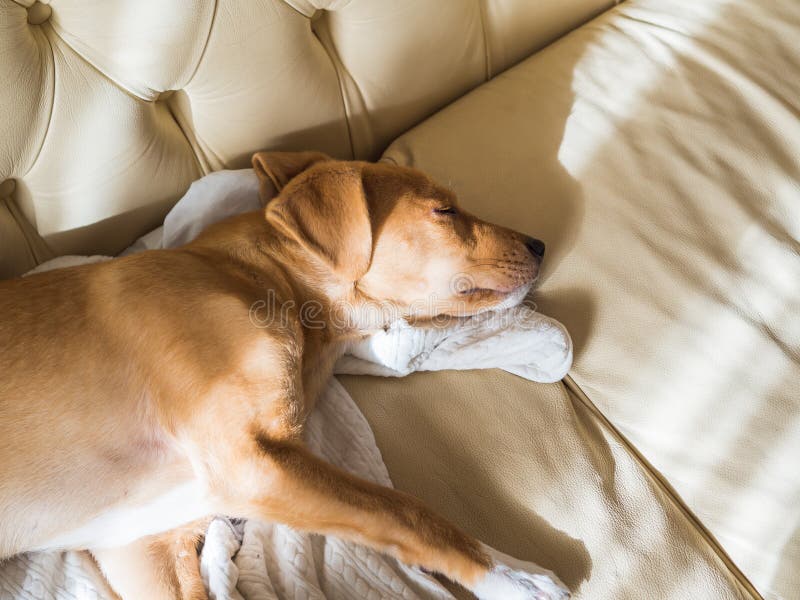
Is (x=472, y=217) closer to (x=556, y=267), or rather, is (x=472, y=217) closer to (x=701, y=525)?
(x=556, y=267)

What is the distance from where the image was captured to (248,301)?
4.41ft

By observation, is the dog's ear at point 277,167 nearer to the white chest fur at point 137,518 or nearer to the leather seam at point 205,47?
the leather seam at point 205,47

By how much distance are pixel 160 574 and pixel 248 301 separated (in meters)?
0.69

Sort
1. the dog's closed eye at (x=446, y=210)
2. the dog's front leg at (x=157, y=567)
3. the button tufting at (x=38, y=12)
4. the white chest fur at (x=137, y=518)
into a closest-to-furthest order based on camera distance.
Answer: the button tufting at (x=38, y=12) < the white chest fur at (x=137, y=518) < the dog's front leg at (x=157, y=567) < the dog's closed eye at (x=446, y=210)

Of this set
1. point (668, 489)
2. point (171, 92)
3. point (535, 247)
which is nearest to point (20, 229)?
point (171, 92)

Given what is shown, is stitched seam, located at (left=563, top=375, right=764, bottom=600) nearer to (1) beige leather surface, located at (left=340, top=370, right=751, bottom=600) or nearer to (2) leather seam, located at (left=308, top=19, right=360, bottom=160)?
(1) beige leather surface, located at (left=340, top=370, right=751, bottom=600)

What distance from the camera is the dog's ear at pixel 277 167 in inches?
59.1

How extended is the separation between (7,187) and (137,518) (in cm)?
78

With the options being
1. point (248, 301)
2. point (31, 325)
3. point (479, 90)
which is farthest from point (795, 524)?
point (31, 325)

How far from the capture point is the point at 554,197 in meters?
1.75

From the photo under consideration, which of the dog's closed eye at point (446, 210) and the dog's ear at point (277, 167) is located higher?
the dog's ear at point (277, 167)

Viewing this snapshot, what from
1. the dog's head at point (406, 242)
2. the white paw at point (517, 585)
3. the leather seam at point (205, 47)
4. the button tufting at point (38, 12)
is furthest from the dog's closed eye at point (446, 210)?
the button tufting at point (38, 12)

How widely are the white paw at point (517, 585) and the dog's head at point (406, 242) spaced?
0.61 metres

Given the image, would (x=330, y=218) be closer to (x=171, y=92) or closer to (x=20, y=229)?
(x=171, y=92)
